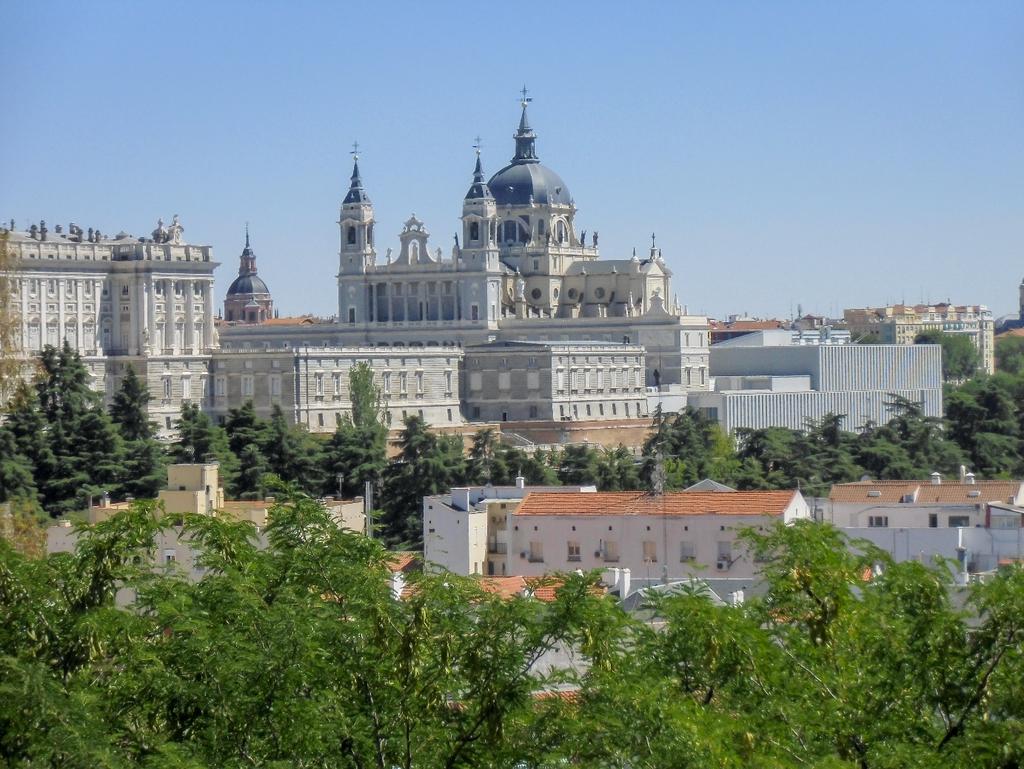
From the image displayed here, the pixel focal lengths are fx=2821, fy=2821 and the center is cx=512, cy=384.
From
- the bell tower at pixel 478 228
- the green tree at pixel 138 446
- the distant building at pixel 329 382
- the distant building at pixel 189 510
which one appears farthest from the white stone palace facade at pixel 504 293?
the distant building at pixel 189 510

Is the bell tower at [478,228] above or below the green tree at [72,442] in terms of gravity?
above

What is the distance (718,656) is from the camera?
19.6 m

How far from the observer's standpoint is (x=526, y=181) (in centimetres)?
13288

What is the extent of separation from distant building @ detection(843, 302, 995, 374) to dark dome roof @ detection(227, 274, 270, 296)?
35.3 m

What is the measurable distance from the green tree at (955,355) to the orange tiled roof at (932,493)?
102278 mm

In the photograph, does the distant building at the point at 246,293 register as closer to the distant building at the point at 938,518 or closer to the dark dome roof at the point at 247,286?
the dark dome roof at the point at 247,286

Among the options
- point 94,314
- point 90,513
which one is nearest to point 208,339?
point 94,314

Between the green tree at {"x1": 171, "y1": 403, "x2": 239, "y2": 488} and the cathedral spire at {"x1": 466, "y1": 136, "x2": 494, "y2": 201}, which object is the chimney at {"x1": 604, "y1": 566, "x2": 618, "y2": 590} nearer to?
the green tree at {"x1": 171, "y1": 403, "x2": 239, "y2": 488}

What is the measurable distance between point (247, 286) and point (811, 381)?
159ft

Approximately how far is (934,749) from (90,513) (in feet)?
118

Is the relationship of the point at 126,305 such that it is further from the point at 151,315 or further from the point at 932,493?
the point at 932,493

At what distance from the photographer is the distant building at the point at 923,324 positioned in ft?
554

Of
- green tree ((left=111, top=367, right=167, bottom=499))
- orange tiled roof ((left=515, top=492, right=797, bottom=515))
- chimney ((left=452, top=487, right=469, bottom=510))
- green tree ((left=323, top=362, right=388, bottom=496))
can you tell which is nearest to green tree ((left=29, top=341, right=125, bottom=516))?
green tree ((left=111, top=367, right=167, bottom=499))

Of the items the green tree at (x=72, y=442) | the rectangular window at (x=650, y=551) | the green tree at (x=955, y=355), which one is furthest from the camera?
the green tree at (x=955, y=355)
